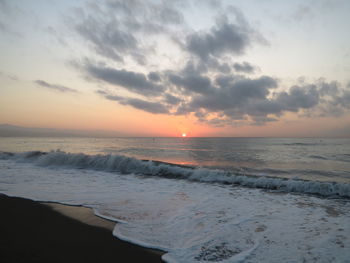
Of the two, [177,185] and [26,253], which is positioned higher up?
[26,253]

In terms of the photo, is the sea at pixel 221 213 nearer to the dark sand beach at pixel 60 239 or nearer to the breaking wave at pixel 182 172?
the breaking wave at pixel 182 172

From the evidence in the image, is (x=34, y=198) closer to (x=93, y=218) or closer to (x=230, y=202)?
(x=93, y=218)

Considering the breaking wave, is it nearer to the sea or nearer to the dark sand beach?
the sea

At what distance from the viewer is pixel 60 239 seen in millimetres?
4035

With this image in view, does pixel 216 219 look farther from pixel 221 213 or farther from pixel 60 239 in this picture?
pixel 60 239

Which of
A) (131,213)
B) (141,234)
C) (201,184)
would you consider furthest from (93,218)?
(201,184)

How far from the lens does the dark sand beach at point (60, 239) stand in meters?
3.38

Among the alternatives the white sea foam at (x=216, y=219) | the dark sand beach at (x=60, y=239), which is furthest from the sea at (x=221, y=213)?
the dark sand beach at (x=60, y=239)

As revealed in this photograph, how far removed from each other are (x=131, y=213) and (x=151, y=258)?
103 inches

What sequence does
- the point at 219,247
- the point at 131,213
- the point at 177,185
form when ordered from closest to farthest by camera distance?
the point at 219,247 → the point at 131,213 → the point at 177,185

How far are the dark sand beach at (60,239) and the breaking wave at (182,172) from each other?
25.9 feet

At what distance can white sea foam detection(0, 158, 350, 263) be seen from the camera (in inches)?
152

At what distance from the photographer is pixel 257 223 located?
17.6 ft

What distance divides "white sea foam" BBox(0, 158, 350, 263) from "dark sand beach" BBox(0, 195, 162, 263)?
1.39 feet
